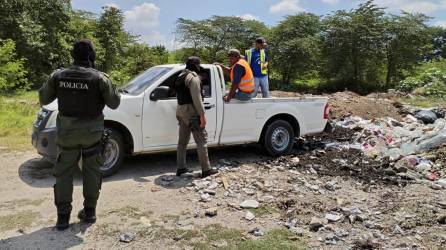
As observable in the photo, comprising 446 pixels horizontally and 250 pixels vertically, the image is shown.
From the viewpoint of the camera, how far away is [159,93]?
7.02 meters

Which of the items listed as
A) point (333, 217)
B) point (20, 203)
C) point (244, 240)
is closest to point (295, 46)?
point (333, 217)

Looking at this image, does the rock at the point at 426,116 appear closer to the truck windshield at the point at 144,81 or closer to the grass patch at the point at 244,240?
the truck windshield at the point at 144,81

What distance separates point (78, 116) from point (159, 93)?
228 cm

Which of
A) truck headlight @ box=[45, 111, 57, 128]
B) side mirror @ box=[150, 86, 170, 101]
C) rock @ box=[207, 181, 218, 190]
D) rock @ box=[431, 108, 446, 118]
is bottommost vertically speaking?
rock @ box=[207, 181, 218, 190]

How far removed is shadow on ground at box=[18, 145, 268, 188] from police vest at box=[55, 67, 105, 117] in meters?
2.17

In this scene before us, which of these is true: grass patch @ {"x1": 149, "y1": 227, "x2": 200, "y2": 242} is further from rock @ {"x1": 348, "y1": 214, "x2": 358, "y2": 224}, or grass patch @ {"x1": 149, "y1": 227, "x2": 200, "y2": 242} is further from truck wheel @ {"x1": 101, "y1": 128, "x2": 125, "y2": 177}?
truck wheel @ {"x1": 101, "y1": 128, "x2": 125, "y2": 177}

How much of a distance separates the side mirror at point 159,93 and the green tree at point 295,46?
78.0 feet

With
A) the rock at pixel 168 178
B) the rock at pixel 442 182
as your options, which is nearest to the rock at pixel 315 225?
the rock at pixel 168 178

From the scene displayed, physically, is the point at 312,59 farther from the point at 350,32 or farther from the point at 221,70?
the point at 221,70

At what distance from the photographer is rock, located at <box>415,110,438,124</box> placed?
12.4 meters

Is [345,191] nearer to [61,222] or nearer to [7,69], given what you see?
[61,222]

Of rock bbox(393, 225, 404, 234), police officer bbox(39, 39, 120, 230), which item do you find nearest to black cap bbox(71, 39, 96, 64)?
police officer bbox(39, 39, 120, 230)

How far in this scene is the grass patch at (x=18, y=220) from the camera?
5117mm

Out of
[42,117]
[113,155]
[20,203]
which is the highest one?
[42,117]
